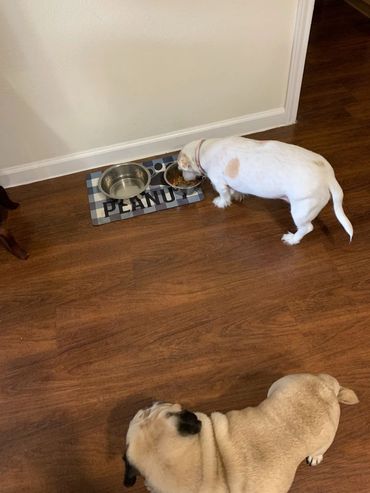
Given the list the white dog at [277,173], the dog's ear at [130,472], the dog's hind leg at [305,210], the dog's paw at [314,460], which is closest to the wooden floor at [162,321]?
the dog's paw at [314,460]

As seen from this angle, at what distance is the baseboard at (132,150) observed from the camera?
2.21 m

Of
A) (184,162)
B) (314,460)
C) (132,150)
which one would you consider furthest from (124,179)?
(314,460)

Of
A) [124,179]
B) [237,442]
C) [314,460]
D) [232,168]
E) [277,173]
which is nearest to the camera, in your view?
[237,442]

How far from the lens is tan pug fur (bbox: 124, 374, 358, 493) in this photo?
97 centimetres

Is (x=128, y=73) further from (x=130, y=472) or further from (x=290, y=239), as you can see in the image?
(x=130, y=472)

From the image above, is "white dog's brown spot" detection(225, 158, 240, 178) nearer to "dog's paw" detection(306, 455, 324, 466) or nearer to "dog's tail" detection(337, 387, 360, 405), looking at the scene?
"dog's tail" detection(337, 387, 360, 405)

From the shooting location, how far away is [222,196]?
77.8 inches

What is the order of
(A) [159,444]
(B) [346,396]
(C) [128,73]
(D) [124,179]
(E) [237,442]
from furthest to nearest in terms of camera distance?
(D) [124,179] → (C) [128,73] → (B) [346,396] → (E) [237,442] → (A) [159,444]

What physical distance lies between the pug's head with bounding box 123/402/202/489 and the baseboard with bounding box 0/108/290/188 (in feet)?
5.37

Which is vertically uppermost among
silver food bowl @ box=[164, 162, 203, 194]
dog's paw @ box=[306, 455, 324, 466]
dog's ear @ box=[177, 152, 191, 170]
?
dog's ear @ box=[177, 152, 191, 170]

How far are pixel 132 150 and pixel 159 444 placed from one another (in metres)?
1.73

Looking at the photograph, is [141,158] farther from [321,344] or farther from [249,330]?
[321,344]

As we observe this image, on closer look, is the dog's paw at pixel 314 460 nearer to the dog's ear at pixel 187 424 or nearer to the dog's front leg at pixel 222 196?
the dog's ear at pixel 187 424

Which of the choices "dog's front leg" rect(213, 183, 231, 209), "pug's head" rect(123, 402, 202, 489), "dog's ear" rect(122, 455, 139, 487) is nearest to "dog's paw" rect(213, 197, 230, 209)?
"dog's front leg" rect(213, 183, 231, 209)
